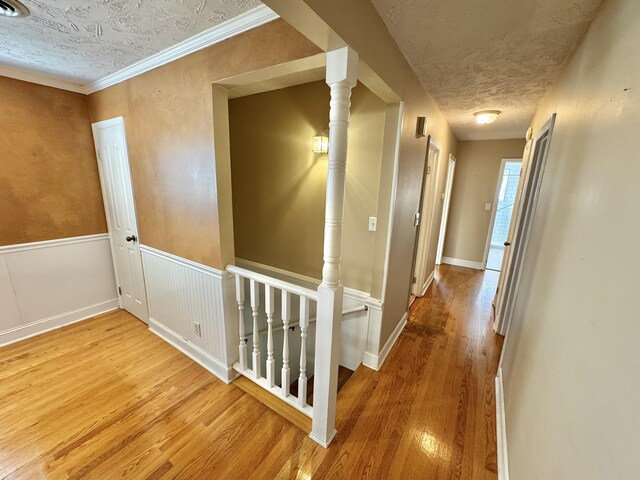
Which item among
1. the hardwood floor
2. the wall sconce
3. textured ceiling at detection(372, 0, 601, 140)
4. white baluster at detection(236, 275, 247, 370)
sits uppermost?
textured ceiling at detection(372, 0, 601, 140)

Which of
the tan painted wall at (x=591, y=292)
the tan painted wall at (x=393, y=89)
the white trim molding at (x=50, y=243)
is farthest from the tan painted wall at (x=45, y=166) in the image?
the tan painted wall at (x=591, y=292)

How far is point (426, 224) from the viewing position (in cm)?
330

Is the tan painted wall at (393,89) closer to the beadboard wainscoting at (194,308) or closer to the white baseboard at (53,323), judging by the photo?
the beadboard wainscoting at (194,308)

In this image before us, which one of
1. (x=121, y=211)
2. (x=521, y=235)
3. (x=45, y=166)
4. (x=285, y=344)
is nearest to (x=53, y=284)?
(x=121, y=211)

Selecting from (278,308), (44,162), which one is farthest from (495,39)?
(44,162)

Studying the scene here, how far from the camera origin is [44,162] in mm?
2402

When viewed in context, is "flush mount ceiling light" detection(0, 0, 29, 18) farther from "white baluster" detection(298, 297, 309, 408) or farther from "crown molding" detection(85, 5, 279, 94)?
"white baluster" detection(298, 297, 309, 408)

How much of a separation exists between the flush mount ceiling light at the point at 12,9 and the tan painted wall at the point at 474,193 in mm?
5306

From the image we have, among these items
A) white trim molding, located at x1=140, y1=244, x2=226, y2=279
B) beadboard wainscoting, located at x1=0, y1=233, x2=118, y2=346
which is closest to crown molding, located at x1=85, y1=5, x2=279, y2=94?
white trim molding, located at x1=140, y1=244, x2=226, y2=279

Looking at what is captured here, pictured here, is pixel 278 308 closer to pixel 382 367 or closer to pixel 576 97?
pixel 382 367

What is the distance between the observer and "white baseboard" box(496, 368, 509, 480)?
1316 mm

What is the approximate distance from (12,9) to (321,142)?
6.48ft

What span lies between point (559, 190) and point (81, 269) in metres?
4.06

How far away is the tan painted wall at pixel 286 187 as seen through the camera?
7.39 ft
